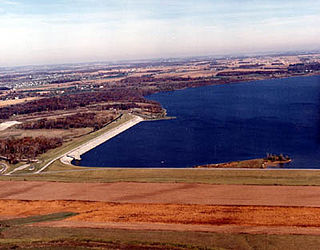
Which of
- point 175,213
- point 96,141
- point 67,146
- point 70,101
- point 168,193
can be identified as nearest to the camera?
point 175,213

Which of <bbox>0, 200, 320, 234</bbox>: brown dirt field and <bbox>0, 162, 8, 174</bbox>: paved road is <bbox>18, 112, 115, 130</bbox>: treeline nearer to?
<bbox>0, 162, 8, 174</bbox>: paved road

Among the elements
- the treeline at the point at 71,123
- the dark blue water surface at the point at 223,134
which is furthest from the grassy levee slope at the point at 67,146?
the dark blue water surface at the point at 223,134

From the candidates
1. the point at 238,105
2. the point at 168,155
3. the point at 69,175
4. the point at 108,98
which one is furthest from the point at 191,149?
the point at 108,98

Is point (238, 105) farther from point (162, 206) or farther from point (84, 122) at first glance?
point (162, 206)

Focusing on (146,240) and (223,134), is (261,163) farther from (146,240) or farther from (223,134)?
(146,240)

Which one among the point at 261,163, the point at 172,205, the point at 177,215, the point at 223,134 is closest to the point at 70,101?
the point at 223,134

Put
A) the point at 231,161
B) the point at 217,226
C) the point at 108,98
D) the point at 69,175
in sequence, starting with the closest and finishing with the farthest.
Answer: the point at 217,226
the point at 69,175
the point at 231,161
the point at 108,98

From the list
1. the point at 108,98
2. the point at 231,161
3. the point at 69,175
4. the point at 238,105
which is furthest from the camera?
the point at 108,98
